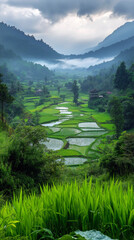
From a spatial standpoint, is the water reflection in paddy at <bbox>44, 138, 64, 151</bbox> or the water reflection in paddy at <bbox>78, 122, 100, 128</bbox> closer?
the water reflection in paddy at <bbox>44, 138, 64, 151</bbox>

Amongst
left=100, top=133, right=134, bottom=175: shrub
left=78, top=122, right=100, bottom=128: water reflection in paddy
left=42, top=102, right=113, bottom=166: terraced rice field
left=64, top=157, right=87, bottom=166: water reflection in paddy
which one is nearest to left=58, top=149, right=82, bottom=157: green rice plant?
left=42, top=102, right=113, bottom=166: terraced rice field

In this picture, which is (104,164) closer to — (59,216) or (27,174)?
(27,174)

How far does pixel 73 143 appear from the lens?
20844mm

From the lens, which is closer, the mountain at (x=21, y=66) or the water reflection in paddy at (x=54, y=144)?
the water reflection in paddy at (x=54, y=144)

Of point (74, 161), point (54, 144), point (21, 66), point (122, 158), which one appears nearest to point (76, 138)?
point (54, 144)

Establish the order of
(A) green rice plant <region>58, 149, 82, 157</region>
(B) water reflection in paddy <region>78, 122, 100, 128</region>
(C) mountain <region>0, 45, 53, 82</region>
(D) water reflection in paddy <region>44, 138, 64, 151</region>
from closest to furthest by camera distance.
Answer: (A) green rice plant <region>58, 149, 82, 157</region> < (D) water reflection in paddy <region>44, 138, 64, 151</region> < (B) water reflection in paddy <region>78, 122, 100, 128</region> < (C) mountain <region>0, 45, 53, 82</region>

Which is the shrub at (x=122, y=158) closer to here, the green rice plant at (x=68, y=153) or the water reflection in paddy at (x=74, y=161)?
the water reflection in paddy at (x=74, y=161)

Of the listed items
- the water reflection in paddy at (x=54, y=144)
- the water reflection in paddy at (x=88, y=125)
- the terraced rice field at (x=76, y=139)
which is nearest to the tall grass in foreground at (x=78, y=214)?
the terraced rice field at (x=76, y=139)

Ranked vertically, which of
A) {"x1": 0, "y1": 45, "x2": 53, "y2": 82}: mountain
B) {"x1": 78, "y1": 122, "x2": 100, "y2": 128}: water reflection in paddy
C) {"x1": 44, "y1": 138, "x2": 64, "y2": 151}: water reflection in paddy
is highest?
{"x1": 0, "y1": 45, "x2": 53, "y2": 82}: mountain

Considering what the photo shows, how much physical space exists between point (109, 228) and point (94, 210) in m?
0.21

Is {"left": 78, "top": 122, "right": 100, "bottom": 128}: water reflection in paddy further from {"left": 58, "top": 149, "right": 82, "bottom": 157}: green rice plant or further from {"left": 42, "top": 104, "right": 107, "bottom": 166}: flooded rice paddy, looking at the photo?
{"left": 58, "top": 149, "right": 82, "bottom": 157}: green rice plant

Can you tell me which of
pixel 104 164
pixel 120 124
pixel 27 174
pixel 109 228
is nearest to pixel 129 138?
pixel 104 164

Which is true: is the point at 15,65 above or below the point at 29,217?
above

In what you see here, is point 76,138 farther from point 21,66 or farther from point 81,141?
point 21,66
